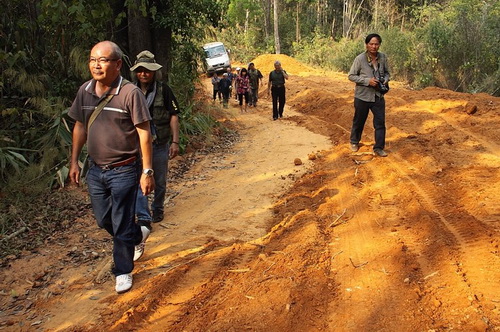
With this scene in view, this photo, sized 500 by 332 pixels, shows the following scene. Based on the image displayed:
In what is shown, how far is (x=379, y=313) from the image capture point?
325cm

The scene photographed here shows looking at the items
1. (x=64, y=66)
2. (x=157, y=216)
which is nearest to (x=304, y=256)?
(x=157, y=216)

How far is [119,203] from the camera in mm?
3688

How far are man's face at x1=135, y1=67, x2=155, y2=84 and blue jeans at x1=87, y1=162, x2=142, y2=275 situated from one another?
1.29m

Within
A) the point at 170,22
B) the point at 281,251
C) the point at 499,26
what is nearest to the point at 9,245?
the point at 281,251

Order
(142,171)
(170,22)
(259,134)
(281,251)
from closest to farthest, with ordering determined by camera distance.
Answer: (142,171) → (281,251) → (170,22) → (259,134)

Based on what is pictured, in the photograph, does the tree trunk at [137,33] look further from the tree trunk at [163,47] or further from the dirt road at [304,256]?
the dirt road at [304,256]

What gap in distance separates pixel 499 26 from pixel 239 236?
14.7 metres

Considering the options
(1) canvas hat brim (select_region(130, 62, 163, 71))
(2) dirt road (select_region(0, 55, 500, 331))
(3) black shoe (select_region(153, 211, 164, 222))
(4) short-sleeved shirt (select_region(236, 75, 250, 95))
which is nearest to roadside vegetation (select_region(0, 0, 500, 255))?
(2) dirt road (select_region(0, 55, 500, 331))

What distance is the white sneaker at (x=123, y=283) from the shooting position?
3.83m

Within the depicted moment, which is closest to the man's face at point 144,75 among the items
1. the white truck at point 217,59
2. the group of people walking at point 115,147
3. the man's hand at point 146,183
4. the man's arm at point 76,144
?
the group of people walking at point 115,147

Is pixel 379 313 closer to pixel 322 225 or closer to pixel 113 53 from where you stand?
pixel 322 225

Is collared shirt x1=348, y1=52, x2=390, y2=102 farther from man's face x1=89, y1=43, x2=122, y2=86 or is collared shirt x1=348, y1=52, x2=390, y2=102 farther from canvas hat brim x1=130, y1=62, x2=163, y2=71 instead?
man's face x1=89, y1=43, x2=122, y2=86

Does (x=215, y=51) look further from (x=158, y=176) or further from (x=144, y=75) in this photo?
(x=144, y=75)

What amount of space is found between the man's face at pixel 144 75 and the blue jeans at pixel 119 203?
1287 millimetres
